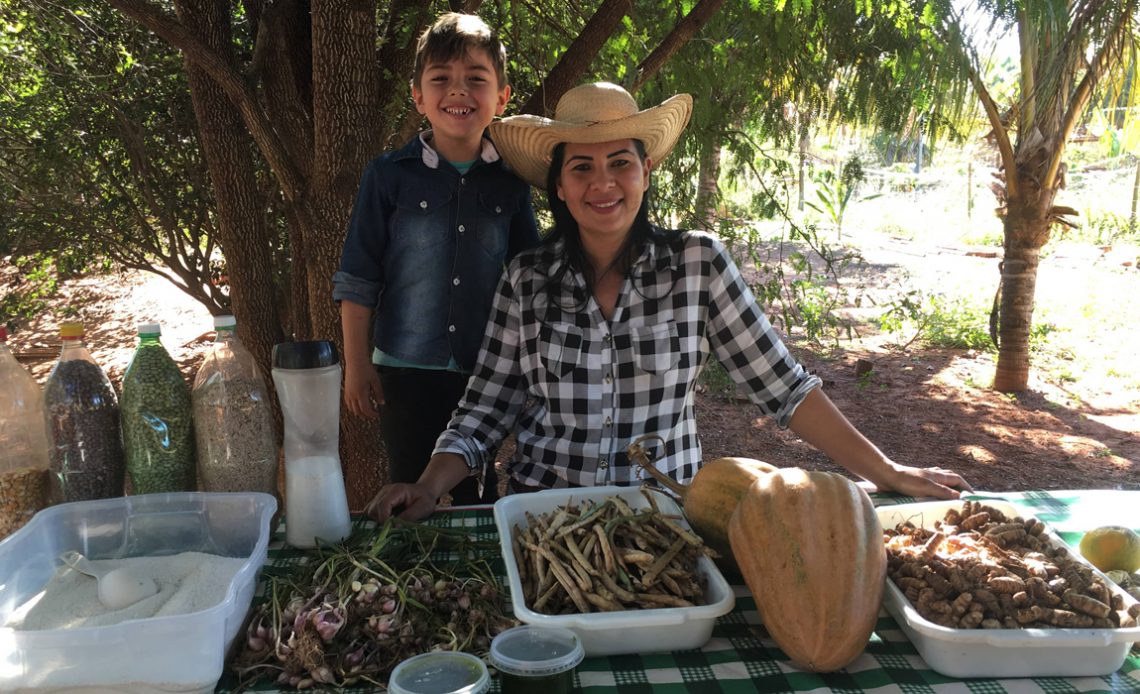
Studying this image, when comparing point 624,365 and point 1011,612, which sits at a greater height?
point 624,365

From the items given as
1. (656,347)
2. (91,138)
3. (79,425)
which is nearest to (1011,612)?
(656,347)

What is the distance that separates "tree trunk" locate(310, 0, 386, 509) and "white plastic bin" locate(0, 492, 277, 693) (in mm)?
1913

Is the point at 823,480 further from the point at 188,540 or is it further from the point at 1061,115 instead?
the point at 1061,115

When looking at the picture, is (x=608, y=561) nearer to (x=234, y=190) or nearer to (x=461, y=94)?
(x=461, y=94)

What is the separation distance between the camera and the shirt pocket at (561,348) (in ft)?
7.11

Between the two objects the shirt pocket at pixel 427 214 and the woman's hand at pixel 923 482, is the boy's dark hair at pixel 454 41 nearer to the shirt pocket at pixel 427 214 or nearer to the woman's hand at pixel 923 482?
the shirt pocket at pixel 427 214

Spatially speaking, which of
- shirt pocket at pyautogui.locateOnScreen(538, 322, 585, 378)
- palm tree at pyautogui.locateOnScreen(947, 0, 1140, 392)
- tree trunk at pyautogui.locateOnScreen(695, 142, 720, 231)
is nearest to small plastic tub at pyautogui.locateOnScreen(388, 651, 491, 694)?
shirt pocket at pyautogui.locateOnScreen(538, 322, 585, 378)

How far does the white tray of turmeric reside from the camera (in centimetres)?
124

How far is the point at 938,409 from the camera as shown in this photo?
691 centimetres

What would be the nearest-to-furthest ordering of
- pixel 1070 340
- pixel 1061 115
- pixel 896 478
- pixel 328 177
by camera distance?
1. pixel 896 478
2. pixel 328 177
3. pixel 1061 115
4. pixel 1070 340

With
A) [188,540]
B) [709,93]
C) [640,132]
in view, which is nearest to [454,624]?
[188,540]

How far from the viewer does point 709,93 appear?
396 centimetres

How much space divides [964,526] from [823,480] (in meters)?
0.45

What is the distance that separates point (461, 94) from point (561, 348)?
857 millimetres
